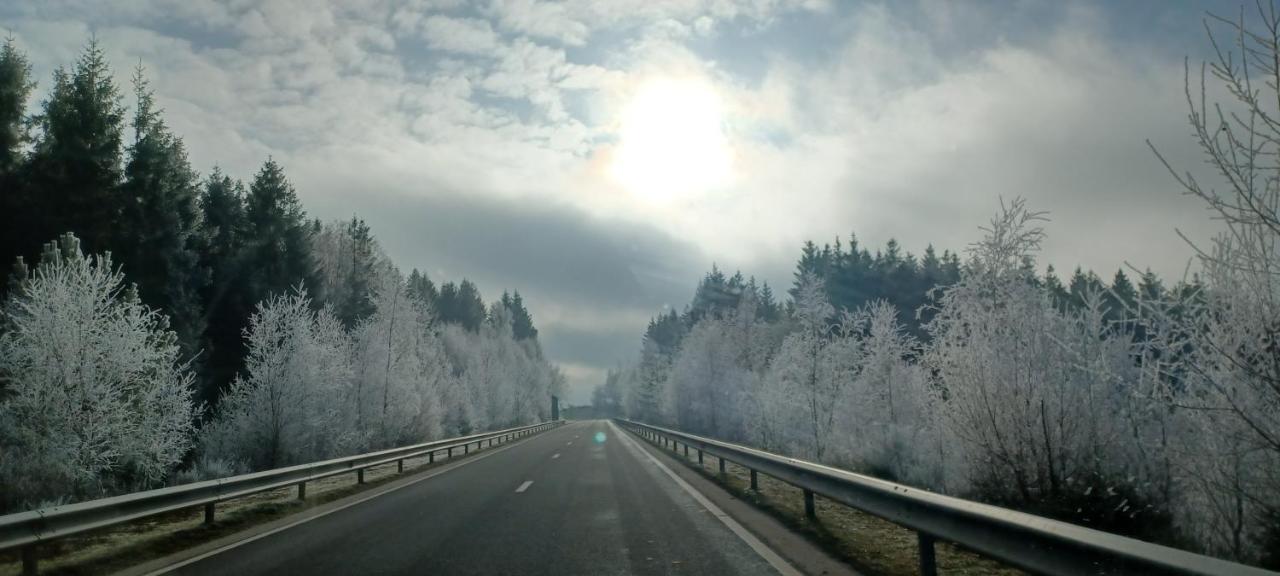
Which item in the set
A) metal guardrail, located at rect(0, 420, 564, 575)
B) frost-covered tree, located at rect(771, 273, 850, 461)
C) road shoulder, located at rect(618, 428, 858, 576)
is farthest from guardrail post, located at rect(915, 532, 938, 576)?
frost-covered tree, located at rect(771, 273, 850, 461)

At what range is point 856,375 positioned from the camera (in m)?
32.6

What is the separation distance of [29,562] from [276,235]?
37.7 meters

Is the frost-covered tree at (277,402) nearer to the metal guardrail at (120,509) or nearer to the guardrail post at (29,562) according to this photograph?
the metal guardrail at (120,509)

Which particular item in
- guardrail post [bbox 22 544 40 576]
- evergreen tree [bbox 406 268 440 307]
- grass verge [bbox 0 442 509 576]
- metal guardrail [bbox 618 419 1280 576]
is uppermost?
evergreen tree [bbox 406 268 440 307]

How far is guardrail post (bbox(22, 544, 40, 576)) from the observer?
7.27m

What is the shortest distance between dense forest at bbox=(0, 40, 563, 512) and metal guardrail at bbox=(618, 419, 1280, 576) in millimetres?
16628

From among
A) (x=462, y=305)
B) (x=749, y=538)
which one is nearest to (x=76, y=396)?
(x=749, y=538)

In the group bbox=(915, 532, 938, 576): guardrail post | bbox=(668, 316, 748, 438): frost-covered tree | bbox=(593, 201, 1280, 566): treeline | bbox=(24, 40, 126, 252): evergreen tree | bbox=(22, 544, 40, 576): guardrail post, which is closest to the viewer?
bbox=(915, 532, 938, 576): guardrail post

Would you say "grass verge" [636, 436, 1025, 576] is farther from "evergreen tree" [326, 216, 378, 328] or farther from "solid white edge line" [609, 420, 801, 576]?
"evergreen tree" [326, 216, 378, 328]

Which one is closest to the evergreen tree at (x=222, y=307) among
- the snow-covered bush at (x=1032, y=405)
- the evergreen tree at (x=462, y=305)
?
the snow-covered bush at (x=1032, y=405)

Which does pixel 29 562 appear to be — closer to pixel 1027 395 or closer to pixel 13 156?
pixel 1027 395

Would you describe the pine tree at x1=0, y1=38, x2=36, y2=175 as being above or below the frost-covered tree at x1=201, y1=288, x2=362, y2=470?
above

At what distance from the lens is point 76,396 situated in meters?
17.2

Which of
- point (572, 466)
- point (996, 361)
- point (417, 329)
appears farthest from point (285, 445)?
point (996, 361)
